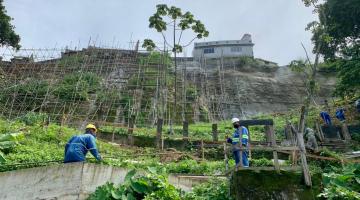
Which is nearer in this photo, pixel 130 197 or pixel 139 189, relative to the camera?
pixel 130 197

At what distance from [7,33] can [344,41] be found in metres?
23.9

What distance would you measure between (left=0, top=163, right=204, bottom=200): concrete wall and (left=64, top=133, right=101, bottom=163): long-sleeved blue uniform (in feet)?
1.02

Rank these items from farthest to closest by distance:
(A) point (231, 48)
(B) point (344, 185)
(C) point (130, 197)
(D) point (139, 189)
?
1. (A) point (231, 48)
2. (B) point (344, 185)
3. (D) point (139, 189)
4. (C) point (130, 197)

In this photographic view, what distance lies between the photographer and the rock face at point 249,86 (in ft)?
110

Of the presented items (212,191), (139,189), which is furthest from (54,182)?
(212,191)

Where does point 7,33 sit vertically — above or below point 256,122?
above

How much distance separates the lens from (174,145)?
18.8m

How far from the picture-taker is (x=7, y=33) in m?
28.3

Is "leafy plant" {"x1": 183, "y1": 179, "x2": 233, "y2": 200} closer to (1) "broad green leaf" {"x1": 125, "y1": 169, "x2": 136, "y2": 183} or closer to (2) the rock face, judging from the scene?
(1) "broad green leaf" {"x1": 125, "y1": 169, "x2": 136, "y2": 183}

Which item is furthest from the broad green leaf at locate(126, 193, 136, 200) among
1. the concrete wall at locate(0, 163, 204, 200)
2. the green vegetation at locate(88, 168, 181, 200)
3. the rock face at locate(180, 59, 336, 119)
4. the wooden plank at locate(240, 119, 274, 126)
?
the rock face at locate(180, 59, 336, 119)

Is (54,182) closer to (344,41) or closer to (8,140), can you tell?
(8,140)

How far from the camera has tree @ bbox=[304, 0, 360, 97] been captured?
20047 millimetres

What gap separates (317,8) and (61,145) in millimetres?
12456

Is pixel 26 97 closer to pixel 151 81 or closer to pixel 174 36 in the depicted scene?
pixel 151 81
